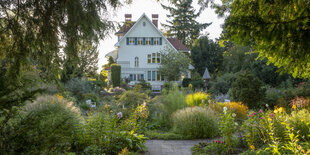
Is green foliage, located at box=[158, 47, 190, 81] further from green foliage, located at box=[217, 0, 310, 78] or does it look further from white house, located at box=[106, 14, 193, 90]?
green foliage, located at box=[217, 0, 310, 78]

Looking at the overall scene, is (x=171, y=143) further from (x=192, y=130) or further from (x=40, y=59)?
(x=40, y=59)

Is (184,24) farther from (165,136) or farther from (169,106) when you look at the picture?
(165,136)

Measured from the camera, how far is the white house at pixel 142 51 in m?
25.5

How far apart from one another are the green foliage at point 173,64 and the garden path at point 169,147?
17.6 m

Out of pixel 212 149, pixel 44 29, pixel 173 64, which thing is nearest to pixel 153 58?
pixel 173 64

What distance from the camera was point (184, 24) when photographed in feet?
109

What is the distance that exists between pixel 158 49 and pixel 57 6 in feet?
73.4

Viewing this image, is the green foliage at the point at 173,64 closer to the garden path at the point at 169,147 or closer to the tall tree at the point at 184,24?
the tall tree at the point at 184,24

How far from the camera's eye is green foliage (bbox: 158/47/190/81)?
23859 millimetres

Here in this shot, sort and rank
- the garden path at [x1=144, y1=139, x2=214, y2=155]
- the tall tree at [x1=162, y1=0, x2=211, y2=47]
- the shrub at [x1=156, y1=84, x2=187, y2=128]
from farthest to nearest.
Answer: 1. the tall tree at [x1=162, y1=0, x2=211, y2=47]
2. the shrub at [x1=156, y1=84, x2=187, y2=128]
3. the garden path at [x1=144, y1=139, x2=214, y2=155]

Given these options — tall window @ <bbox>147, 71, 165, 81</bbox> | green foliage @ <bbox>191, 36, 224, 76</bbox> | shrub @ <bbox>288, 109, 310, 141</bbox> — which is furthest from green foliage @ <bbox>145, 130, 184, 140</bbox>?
green foliage @ <bbox>191, 36, 224, 76</bbox>

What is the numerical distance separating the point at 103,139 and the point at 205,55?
956 inches

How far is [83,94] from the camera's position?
41.8 feet

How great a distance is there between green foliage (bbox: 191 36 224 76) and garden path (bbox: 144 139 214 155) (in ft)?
72.2
